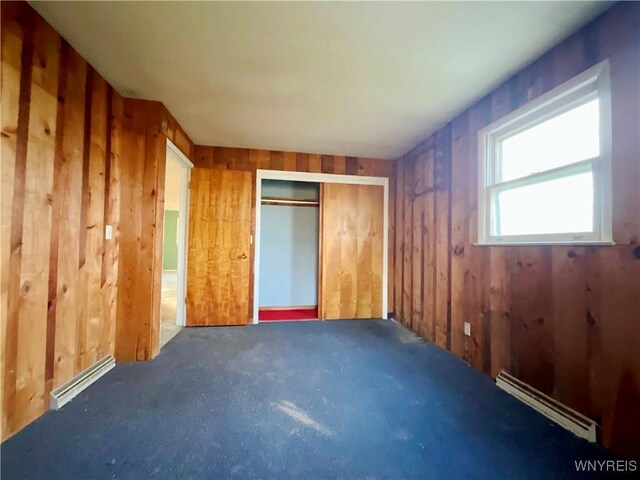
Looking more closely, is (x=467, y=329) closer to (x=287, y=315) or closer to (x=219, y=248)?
(x=287, y=315)

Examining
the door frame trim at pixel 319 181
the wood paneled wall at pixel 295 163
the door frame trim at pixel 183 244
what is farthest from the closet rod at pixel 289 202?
the door frame trim at pixel 183 244

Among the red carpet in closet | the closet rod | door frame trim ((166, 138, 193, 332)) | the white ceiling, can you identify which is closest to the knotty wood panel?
the white ceiling

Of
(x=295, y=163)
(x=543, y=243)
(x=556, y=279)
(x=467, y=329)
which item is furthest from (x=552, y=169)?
(x=295, y=163)

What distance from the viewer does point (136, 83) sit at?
82.0 inches

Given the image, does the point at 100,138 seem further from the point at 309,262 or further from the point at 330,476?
the point at 309,262

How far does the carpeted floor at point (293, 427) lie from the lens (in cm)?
123

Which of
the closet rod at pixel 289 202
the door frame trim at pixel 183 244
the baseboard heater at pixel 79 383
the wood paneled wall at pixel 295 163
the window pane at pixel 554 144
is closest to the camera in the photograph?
the window pane at pixel 554 144

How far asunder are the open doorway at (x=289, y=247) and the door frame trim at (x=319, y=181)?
20.7 inches

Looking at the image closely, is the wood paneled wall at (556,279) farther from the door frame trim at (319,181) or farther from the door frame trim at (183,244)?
the door frame trim at (183,244)

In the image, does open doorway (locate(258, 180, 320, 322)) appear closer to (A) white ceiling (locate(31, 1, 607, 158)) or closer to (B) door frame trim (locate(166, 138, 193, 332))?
(B) door frame trim (locate(166, 138, 193, 332))

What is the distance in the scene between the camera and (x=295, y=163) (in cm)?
361

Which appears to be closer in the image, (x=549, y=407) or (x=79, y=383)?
(x=549, y=407)

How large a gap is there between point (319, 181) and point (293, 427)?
9.49ft

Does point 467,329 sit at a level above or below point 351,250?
below
